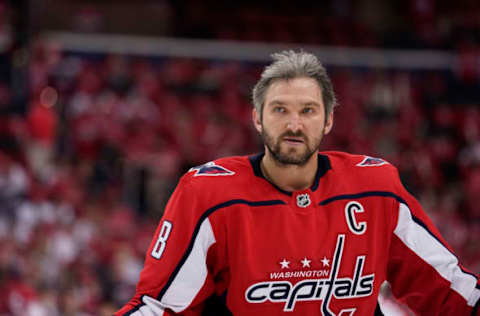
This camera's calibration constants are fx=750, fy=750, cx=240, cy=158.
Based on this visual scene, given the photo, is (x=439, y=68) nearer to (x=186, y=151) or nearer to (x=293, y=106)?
(x=186, y=151)

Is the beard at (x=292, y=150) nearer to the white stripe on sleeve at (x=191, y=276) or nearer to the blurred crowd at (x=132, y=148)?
the white stripe on sleeve at (x=191, y=276)

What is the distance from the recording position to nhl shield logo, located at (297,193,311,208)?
245 centimetres

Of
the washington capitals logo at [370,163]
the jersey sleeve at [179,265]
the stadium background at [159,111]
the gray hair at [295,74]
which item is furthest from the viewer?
the stadium background at [159,111]

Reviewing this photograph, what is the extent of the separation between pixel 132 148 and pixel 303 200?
7750 mm

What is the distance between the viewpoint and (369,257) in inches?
96.8

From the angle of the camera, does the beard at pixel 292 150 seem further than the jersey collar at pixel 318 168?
No

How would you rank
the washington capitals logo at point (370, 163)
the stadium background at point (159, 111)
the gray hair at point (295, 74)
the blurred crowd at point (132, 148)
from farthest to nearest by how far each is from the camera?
the stadium background at point (159, 111) < the blurred crowd at point (132, 148) < the washington capitals logo at point (370, 163) < the gray hair at point (295, 74)

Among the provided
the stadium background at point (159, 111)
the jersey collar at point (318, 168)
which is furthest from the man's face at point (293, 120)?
the stadium background at point (159, 111)

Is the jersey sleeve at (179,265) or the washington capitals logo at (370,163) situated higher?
the washington capitals logo at (370,163)

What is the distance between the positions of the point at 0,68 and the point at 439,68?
7.61m

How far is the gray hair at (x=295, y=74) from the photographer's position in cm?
243

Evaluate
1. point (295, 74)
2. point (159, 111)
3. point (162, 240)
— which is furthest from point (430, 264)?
point (159, 111)

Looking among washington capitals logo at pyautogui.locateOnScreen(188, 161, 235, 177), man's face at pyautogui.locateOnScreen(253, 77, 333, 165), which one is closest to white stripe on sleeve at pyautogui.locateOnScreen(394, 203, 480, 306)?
man's face at pyautogui.locateOnScreen(253, 77, 333, 165)

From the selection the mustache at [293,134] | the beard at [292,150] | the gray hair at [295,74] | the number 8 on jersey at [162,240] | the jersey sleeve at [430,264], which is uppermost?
the gray hair at [295,74]
